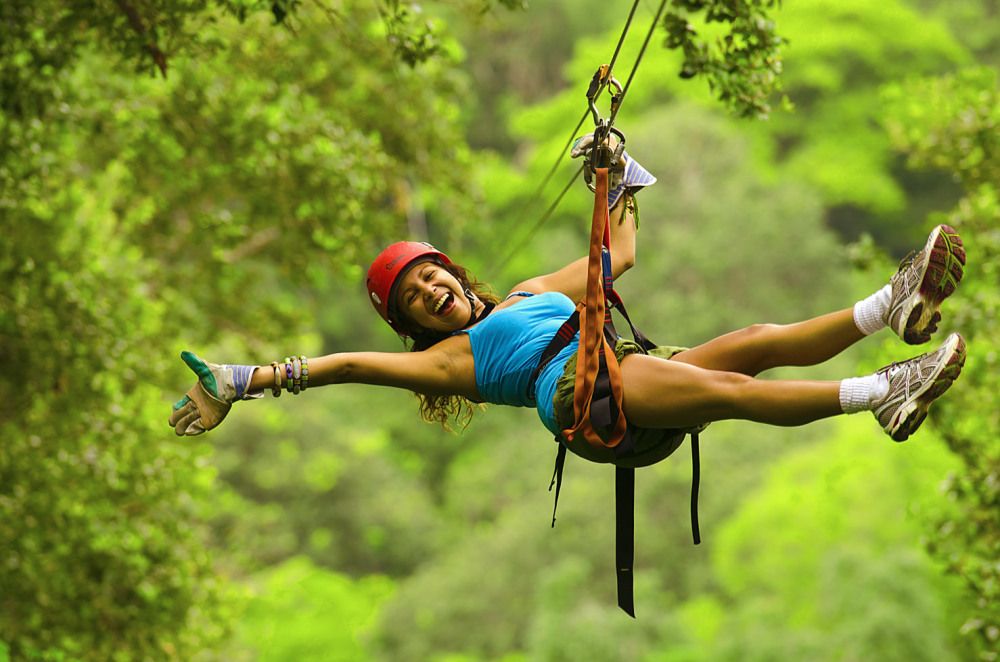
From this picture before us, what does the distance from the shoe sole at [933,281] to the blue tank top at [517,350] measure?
96 centimetres

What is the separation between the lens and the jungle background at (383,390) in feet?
25.8

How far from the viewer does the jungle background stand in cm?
787

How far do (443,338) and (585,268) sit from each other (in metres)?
0.65

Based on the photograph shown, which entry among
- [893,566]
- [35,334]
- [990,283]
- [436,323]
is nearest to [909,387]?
[436,323]

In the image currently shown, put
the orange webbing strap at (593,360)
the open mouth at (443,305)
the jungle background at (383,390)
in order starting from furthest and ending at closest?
the jungle background at (383,390), the open mouth at (443,305), the orange webbing strap at (593,360)

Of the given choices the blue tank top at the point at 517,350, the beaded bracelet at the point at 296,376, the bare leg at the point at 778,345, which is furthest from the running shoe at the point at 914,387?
the beaded bracelet at the point at 296,376

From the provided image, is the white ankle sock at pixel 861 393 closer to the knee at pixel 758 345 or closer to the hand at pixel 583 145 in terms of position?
the knee at pixel 758 345

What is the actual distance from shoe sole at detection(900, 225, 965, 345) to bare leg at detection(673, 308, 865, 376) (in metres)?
0.15

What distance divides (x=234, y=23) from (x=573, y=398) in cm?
A: 703

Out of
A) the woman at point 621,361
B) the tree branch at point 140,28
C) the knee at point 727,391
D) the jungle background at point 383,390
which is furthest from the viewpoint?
the jungle background at point 383,390

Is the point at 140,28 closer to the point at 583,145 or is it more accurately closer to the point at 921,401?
the point at 583,145

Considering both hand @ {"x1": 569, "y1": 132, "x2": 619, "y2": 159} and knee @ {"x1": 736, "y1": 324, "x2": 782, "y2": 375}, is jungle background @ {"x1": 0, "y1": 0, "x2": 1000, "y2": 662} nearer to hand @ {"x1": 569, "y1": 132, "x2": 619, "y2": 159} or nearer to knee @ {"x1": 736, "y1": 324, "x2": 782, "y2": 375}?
hand @ {"x1": 569, "y1": 132, "x2": 619, "y2": 159}

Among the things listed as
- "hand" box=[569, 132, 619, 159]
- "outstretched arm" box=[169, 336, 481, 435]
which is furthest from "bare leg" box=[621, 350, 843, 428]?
"hand" box=[569, 132, 619, 159]

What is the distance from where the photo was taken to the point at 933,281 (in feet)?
13.7
